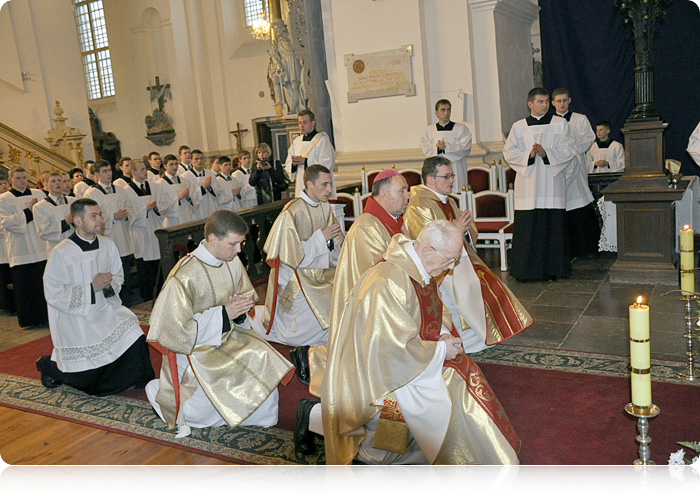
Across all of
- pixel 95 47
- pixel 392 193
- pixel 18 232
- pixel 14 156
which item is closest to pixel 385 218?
pixel 392 193

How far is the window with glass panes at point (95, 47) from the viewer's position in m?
20.2

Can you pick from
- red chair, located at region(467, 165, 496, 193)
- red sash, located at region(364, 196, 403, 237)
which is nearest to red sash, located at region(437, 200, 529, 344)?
red sash, located at region(364, 196, 403, 237)

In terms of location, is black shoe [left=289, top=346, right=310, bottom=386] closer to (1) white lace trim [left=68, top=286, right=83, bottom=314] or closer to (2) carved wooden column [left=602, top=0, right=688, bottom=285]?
(1) white lace trim [left=68, top=286, right=83, bottom=314]

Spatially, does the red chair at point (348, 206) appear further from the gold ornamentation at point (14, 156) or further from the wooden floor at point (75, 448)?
the gold ornamentation at point (14, 156)

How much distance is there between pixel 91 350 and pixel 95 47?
18180 millimetres

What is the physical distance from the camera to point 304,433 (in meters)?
3.68

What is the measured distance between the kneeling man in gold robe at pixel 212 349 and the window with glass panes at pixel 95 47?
1787cm

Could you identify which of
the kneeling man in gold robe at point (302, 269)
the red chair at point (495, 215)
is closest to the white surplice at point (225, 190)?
the red chair at point (495, 215)

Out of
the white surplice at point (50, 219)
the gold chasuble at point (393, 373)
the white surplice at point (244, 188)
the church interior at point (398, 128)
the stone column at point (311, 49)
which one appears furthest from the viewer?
the stone column at point (311, 49)

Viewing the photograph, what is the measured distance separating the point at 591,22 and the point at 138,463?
32.6 ft

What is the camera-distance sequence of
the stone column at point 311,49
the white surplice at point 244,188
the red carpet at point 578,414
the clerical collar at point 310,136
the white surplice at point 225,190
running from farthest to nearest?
the stone column at point 311,49, the white surplice at point 244,188, the white surplice at point 225,190, the clerical collar at point 310,136, the red carpet at point 578,414

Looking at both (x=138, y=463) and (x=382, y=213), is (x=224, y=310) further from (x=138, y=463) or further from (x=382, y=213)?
(x=382, y=213)

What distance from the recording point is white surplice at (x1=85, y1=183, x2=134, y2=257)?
8000mm

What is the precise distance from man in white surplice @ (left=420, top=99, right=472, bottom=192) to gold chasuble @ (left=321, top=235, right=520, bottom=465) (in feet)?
19.9
